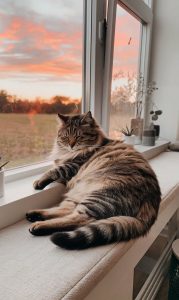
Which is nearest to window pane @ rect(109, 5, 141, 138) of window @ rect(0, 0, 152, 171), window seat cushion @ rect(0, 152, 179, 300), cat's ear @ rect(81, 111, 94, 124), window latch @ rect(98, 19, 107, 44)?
window @ rect(0, 0, 152, 171)

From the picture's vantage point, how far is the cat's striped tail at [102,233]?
0.63 metres

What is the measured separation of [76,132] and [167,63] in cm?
151

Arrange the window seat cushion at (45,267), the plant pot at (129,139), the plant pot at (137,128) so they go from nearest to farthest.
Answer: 1. the window seat cushion at (45,267)
2. the plant pot at (129,139)
3. the plant pot at (137,128)

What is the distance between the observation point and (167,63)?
2.15 metres

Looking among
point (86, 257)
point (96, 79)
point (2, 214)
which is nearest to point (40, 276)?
point (86, 257)

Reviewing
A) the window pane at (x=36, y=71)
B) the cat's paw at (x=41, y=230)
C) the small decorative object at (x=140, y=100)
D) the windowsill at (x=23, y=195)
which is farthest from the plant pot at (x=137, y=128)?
the cat's paw at (x=41, y=230)

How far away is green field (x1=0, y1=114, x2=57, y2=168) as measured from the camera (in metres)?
0.99

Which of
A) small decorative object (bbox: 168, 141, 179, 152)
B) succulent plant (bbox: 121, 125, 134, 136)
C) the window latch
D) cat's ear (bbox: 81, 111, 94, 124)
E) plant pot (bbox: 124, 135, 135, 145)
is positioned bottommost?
small decorative object (bbox: 168, 141, 179, 152)

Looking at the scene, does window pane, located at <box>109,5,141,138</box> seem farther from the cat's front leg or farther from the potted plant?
the cat's front leg

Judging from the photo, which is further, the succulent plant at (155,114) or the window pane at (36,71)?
the succulent plant at (155,114)

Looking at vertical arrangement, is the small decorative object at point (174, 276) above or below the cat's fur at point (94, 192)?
below

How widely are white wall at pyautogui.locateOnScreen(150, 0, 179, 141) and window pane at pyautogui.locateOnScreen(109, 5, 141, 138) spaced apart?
0.78 feet

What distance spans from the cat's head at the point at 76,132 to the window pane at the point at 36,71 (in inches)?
5.6

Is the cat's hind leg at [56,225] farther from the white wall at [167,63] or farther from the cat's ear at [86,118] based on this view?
the white wall at [167,63]
